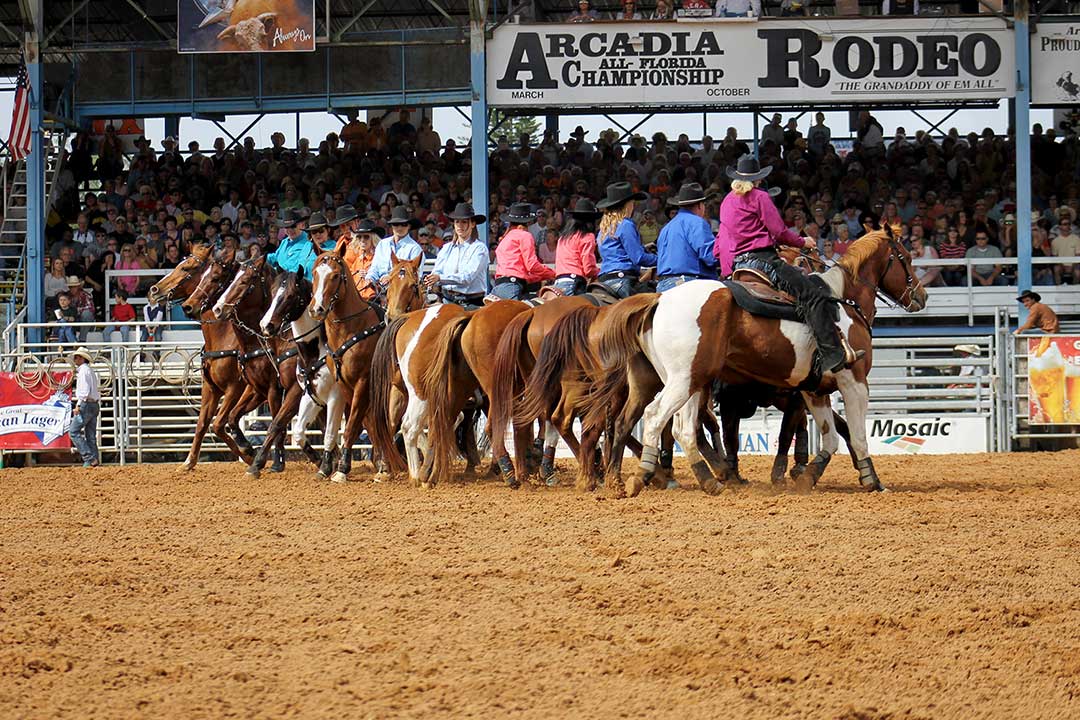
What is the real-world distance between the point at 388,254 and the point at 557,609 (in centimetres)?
741

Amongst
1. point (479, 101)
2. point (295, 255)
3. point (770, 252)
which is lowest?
point (770, 252)

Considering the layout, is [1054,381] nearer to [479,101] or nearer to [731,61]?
[731,61]

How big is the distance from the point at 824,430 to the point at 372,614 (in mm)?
5246

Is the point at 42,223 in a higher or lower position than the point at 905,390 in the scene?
higher

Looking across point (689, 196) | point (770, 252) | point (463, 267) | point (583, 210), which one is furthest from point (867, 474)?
point (463, 267)

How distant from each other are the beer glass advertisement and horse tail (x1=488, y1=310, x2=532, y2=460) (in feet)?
25.6

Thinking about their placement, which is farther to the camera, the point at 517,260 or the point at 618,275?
the point at 517,260

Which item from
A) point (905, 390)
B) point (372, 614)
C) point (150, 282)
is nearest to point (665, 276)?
point (372, 614)

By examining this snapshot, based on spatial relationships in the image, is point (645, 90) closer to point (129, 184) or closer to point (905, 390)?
point (905, 390)

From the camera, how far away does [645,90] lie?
18422 millimetres

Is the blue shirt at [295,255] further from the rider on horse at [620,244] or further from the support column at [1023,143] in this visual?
the support column at [1023,143]

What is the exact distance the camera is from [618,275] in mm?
11062

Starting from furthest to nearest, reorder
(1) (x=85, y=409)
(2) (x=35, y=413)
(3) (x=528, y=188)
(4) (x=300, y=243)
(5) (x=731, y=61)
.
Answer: (3) (x=528, y=188) < (5) (x=731, y=61) < (2) (x=35, y=413) < (1) (x=85, y=409) < (4) (x=300, y=243)

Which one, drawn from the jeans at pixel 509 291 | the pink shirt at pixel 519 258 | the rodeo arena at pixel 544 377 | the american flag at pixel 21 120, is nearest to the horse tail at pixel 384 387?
the rodeo arena at pixel 544 377
